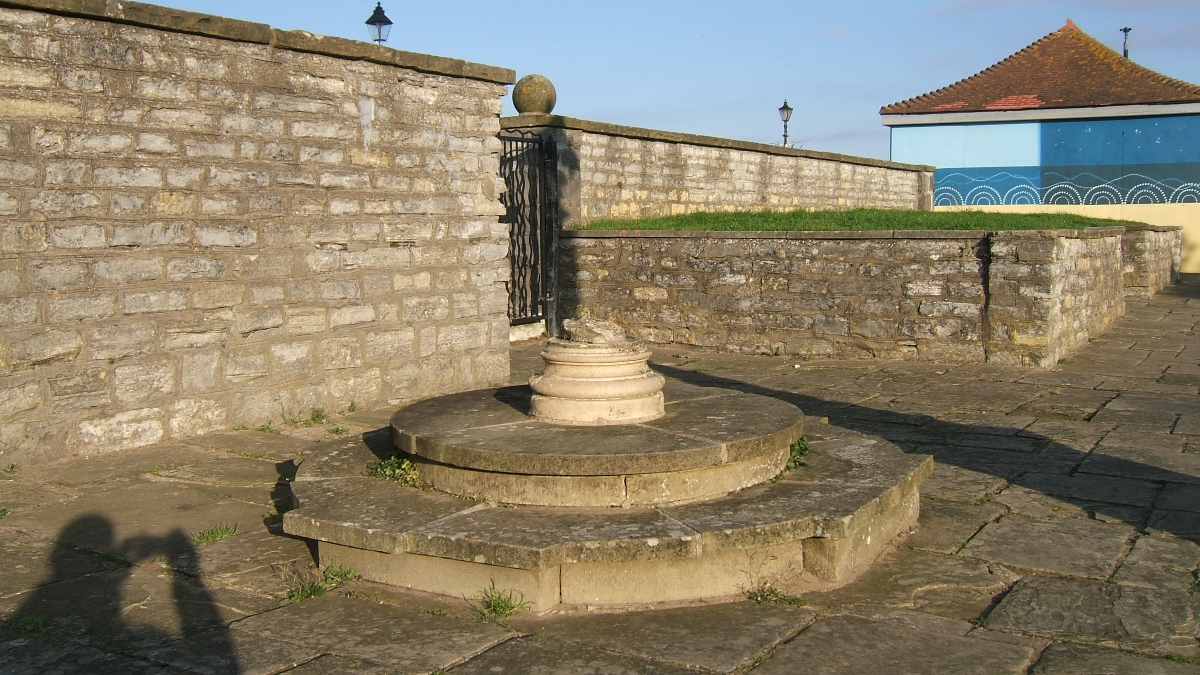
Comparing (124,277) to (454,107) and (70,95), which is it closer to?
(70,95)

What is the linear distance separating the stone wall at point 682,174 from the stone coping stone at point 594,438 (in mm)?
6908

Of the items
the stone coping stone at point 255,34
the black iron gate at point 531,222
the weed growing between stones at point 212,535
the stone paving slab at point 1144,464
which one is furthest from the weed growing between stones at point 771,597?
the black iron gate at point 531,222

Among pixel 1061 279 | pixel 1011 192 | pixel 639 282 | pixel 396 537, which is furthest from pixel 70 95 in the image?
pixel 1011 192

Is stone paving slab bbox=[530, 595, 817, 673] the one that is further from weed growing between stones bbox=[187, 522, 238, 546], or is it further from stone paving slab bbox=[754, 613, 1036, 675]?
weed growing between stones bbox=[187, 522, 238, 546]

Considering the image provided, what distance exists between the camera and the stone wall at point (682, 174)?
11539mm

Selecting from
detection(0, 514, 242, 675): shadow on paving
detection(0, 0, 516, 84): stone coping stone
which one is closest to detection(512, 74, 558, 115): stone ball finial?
detection(0, 0, 516, 84): stone coping stone

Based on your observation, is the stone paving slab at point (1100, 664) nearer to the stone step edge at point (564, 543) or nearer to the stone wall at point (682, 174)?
the stone step edge at point (564, 543)

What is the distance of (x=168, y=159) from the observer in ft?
19.2

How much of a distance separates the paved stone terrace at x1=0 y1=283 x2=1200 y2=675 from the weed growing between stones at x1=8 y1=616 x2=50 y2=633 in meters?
0.01

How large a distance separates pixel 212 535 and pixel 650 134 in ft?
31.7

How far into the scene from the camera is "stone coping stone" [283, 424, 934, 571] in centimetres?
344

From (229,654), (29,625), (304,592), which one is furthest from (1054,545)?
(29,625)

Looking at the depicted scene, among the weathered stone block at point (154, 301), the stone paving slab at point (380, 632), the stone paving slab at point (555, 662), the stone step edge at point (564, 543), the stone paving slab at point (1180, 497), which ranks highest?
the weathered stone block at point (154, 301)

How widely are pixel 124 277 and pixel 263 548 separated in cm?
236
